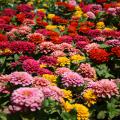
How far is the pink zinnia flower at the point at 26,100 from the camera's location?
11.7 ft

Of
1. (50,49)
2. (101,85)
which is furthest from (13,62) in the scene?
(101,85)

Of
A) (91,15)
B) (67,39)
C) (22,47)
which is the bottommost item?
(91,15)

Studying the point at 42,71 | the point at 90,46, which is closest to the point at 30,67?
the point at 42,71

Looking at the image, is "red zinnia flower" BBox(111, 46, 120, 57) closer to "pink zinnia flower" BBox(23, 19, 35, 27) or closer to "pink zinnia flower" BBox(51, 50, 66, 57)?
"pink zinnia flower" BBox(51, 50, 66, 57)

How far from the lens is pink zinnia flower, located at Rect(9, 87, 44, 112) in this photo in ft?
11.7

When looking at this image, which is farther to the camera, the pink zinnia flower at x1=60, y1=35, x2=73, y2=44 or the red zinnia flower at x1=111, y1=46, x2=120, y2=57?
the pink zinnia flower at x1=60, y1=35, x2=73, y2=44

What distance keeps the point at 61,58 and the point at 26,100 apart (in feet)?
5.98

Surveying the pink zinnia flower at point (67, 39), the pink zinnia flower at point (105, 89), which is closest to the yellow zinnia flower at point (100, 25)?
the pink zinnia flower at point (67, 39)

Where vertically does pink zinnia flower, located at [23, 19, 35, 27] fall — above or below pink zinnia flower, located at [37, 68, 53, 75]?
below

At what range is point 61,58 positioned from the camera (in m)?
5.34

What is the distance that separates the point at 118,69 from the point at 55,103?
1560 millimetres

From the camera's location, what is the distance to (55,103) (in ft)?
13.1

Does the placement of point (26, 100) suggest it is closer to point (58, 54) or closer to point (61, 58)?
point (61, 58)

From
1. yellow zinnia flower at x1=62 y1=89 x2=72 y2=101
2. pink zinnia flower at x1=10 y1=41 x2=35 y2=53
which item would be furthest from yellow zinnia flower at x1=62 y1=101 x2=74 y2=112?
pink zinnia flower at x1=10 y1=41 x2=35 y2=53
